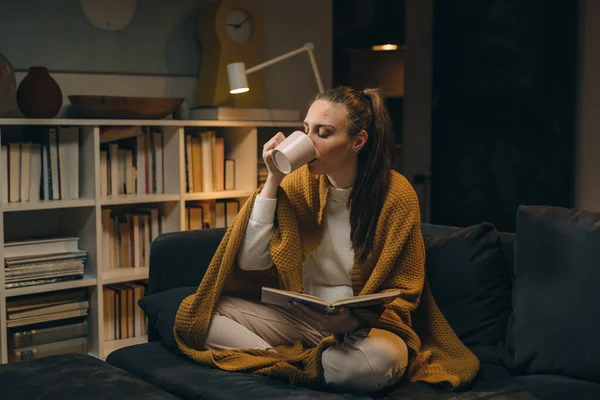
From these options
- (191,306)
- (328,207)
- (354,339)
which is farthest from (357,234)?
(191,306)

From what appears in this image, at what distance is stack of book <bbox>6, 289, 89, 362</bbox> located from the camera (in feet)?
10.3

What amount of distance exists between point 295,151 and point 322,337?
56 centimetres

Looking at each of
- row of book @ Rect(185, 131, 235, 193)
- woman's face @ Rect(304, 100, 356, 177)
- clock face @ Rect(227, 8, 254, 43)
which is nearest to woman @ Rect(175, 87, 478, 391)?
woman's face @ Rect(304, 100, 356, 177)

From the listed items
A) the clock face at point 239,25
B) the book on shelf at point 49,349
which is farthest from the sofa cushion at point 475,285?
the clock face at point 239,25

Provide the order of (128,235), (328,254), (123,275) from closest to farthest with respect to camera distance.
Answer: (328,254) → (123,275) → (128,235)

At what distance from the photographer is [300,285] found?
224 cm

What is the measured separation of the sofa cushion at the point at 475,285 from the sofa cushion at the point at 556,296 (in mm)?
73

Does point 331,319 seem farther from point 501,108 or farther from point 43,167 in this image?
point 501,108

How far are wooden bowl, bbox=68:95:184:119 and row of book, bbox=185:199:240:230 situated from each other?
0.48m

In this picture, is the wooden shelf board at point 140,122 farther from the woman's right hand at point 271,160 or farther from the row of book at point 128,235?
the woman's right hand at point 271,160

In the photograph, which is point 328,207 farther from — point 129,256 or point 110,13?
point 110,13

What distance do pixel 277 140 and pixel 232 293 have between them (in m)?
0.50

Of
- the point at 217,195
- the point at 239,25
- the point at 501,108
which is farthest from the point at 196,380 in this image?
the point at 501,108

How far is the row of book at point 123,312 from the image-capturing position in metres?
3.43
